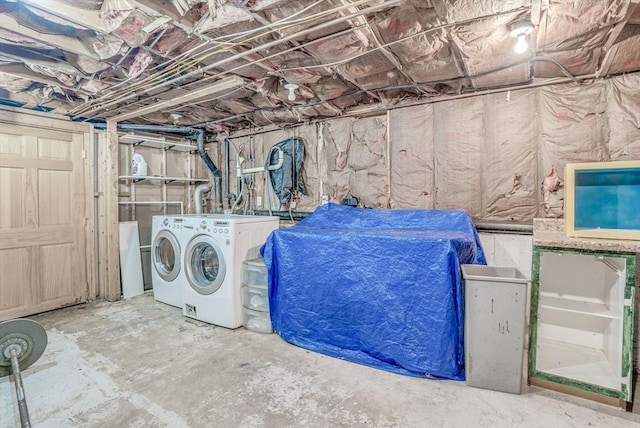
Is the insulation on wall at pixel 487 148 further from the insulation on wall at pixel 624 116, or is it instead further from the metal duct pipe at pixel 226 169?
the metal duct pipe at pixel 226 169

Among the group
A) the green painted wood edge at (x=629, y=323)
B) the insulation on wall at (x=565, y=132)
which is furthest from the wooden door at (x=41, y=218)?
the green painted wood edge at (x=629, y=323)

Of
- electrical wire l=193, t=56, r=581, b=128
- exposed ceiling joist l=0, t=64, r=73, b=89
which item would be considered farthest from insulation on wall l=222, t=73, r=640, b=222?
exposed ceiling joist l=0, t=64, r=73, b=89

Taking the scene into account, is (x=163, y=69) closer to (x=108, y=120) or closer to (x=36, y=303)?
(x=108, y=120)

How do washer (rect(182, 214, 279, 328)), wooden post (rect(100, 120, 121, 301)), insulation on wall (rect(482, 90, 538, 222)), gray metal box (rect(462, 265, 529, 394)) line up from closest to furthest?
gray metal box (rect(462, 265, 529, 394)), insulation on wall (rect(482, 90, 538, 222)), washer (rect(182, 214, 279, 328)), wooden post (rect(100, 120, 121, 301))

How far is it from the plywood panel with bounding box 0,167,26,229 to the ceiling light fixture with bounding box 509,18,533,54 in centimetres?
438

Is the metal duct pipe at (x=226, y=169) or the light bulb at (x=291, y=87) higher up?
the light bulb at (x=291, y=87)

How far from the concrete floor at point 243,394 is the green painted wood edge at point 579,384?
0.09m

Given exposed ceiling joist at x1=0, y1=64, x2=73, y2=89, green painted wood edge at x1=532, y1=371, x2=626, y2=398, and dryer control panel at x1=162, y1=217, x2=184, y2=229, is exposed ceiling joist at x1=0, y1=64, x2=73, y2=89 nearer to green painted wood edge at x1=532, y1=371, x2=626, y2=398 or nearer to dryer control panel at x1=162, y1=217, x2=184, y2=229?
dryer control panel at x1=162, y1=217, x2=184, y2=229

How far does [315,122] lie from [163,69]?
166 cm

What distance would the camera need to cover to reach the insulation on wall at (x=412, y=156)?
2.96 metres

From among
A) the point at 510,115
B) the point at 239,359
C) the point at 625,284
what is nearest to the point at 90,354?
the point at 239,359

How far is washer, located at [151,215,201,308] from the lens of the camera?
10.8 ft

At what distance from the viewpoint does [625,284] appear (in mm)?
1771

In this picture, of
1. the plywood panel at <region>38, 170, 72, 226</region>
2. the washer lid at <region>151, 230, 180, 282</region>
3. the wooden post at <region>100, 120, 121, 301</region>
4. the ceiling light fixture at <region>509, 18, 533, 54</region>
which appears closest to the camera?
the ceiling light fixture at <region>509, 18, 533, 54</region>
